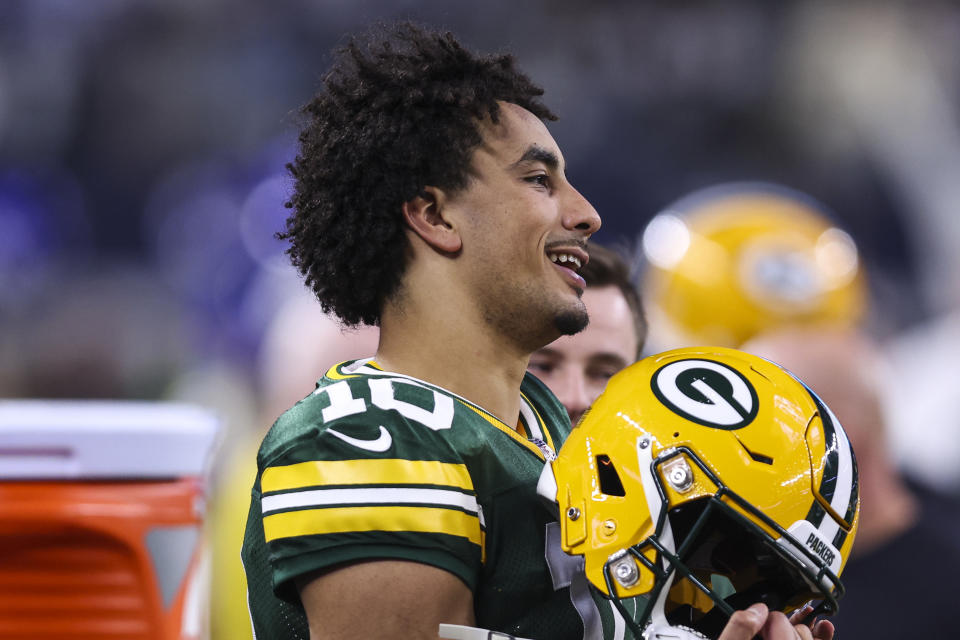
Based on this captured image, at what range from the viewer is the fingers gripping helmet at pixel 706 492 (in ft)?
4.34

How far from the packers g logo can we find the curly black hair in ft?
1.33

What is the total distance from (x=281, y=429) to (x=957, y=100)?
278 inches

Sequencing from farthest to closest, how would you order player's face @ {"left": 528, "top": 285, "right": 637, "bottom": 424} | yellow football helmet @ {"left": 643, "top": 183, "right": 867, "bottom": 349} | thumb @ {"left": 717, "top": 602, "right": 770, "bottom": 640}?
yellow football helmet @ {"left": 643, "top": 183, "right": 867, "bottom": 349} < player's face @ {"left": 528, "top": 285, "right": 637, "bottom": 424} < thumb @ {"left": 717, "top": 602, "right": 770, "bottom": 640}

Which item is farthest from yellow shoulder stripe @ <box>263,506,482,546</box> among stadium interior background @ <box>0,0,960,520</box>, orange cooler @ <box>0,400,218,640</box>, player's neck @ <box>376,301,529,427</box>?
stadium interior background @ <box>0,0,960,520</box>

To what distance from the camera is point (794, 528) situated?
4.35 feet

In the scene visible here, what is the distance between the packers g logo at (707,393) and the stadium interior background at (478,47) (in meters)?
4.30

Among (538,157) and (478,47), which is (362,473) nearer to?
(538,157)

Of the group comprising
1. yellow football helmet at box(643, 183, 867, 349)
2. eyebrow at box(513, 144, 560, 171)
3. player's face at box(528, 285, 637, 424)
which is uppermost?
yellow football helmet at box(643, 183, 867, 349)

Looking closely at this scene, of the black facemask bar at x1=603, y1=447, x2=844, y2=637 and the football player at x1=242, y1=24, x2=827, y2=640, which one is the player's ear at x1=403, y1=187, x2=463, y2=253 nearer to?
the football player at x1=242, y1=24, x2=827, y2=640

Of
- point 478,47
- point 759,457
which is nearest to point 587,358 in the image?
point 759,457

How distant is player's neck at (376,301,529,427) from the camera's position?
5.15ft

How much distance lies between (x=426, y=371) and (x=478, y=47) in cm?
546

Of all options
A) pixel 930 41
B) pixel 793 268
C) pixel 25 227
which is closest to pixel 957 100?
pixel 930 41

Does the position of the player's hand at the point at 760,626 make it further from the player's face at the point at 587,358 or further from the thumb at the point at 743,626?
the player's face at the point at 587,358
